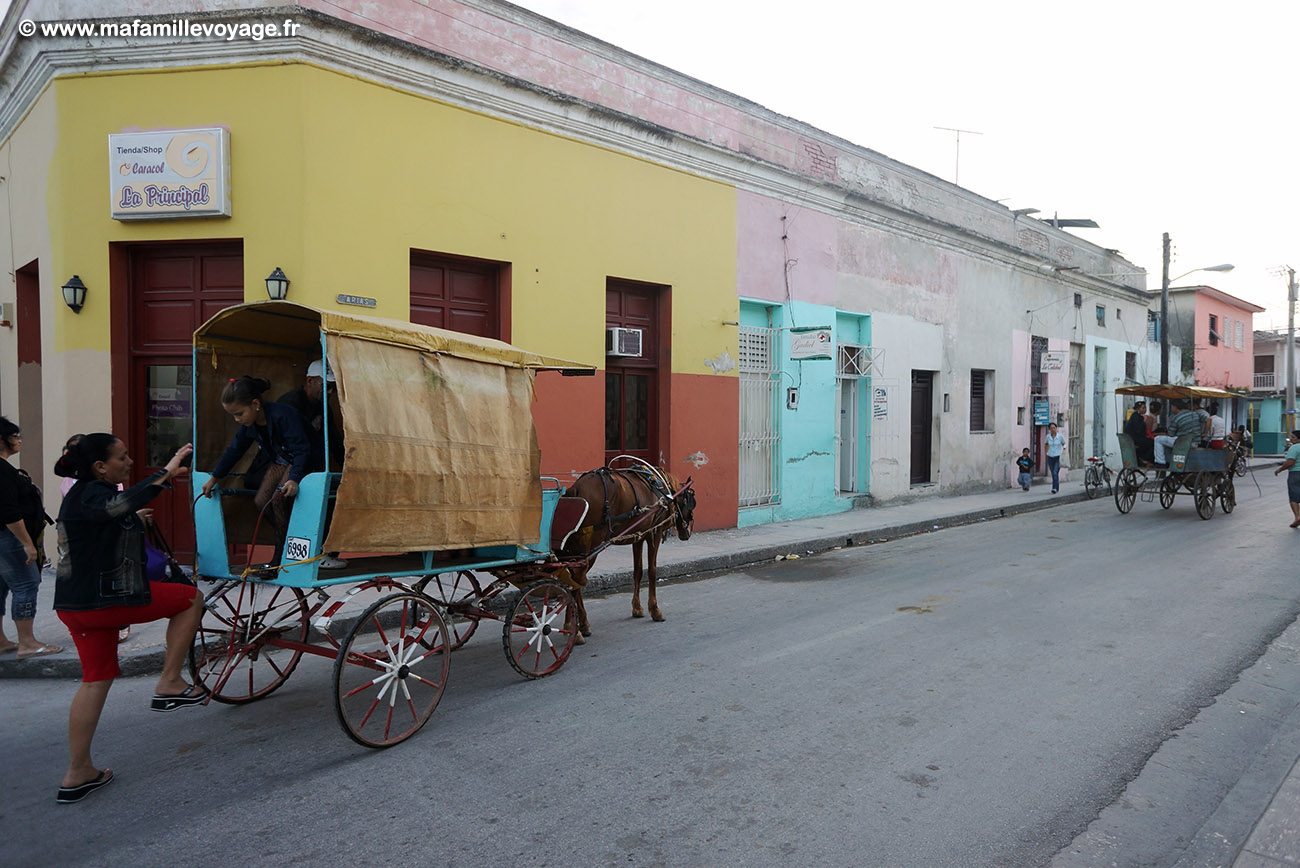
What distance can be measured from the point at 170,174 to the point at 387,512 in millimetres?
6230

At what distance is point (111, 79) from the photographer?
914 cm

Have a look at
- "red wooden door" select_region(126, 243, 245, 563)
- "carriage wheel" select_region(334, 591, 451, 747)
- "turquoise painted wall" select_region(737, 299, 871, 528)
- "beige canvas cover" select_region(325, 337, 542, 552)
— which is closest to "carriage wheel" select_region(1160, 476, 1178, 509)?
"turquoise painted wall" select_region(737, 299, 871, 528)

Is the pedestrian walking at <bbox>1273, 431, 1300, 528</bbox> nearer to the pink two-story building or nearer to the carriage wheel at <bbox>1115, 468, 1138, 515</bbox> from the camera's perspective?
the carriage wheel at <bbox>1115, 468, 1138, 515</bbox>

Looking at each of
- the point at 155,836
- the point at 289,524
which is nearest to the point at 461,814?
the point at 155,836

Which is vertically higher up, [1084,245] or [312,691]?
[1084,245]

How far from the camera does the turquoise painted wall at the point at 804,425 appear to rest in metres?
14.5

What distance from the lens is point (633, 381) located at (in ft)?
41.6

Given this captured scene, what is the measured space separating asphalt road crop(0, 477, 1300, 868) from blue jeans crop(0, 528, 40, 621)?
0.54 m

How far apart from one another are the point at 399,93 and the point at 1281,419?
150 ft

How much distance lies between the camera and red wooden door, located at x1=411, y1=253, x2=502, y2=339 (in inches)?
402

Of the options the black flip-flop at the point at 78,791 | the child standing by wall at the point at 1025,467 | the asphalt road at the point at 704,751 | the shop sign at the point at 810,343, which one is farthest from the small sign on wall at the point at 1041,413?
the black flip-flop at the point at 78,791

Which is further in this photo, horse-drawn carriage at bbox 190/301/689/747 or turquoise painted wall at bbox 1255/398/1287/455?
turquoise painted wall at bbox 1255/398/1287/455

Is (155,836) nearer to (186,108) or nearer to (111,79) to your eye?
(186,108)

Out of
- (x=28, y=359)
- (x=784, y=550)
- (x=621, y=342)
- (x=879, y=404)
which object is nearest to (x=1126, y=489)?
(x=879, y=404)
